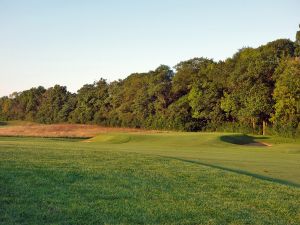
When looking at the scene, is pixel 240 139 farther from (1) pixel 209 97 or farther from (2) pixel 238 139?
(1) pixel 209 97

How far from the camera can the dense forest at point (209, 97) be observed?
Result: 53225 millimetres

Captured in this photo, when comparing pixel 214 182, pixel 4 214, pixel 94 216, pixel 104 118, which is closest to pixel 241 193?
pixel 214 182

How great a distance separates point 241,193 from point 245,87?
5030 centimetres

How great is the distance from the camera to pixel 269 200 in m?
9.40

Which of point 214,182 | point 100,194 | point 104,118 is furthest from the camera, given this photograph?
point 104,118

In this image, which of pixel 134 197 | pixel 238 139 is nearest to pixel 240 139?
pixel 238 139

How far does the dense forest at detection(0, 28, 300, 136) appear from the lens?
175ft

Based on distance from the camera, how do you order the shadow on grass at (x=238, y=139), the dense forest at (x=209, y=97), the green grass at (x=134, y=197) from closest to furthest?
1. the green grass at (x=134, y=197)
2. the shadow on grass at (x=238, y=139)
3. the dense forest at (x=209, y=97)

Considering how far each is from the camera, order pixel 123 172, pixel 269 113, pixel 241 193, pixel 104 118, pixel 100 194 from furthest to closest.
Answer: pixel 104 118 → pixel 269 113 → pixel 123 172 → pixel 241 193 → pixel 100 194

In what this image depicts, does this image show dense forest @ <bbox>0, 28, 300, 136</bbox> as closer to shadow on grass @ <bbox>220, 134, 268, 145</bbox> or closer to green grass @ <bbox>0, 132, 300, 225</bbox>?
shadow on grass @ <bbox>220, 134, 268, 145</bbox>

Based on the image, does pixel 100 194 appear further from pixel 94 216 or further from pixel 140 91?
pixel 140 91

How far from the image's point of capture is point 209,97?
64.1 metres

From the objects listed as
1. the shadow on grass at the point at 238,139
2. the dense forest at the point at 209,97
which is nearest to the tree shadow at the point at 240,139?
the shadow on grass at the point at 238,139

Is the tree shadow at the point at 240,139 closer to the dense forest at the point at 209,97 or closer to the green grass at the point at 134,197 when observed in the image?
the dense forest at the point at 209,97
